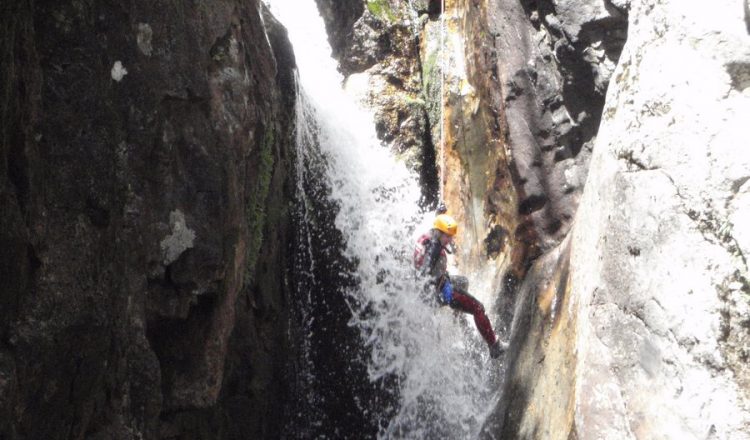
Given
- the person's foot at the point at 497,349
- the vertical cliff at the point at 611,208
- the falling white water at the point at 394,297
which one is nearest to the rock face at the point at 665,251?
the vertical cliff at the point at 611,208

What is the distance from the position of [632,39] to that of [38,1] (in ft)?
12.2

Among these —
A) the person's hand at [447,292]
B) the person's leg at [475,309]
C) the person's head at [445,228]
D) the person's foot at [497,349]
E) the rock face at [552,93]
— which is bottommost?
the person's foot at [497,349]

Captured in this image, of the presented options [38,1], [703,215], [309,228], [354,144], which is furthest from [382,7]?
[703,215]

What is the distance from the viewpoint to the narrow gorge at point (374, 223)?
10.4ft

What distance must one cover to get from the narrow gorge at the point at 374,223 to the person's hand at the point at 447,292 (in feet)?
2.36

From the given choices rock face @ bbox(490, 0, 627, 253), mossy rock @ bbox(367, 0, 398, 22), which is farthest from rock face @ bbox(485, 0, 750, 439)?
mossy rock @ bbox(367, 0, 398, 22)

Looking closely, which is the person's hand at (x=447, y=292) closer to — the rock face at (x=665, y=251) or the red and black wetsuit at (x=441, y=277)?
the red and black wetsuit at (x=441, y=277)

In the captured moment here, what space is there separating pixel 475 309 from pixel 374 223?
2308 mm

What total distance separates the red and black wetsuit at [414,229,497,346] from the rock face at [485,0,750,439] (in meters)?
1.62

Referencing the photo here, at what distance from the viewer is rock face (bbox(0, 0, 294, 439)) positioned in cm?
313

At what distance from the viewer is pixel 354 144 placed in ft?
29.0

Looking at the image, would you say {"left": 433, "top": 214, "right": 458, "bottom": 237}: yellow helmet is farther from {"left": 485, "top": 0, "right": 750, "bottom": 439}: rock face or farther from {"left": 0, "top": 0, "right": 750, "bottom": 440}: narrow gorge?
{"left": 485, "top": 0, "right": 750, "bottom": 439}: rock face

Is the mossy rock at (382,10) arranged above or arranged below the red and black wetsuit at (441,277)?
above

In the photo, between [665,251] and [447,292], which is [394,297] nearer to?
[447,292]
